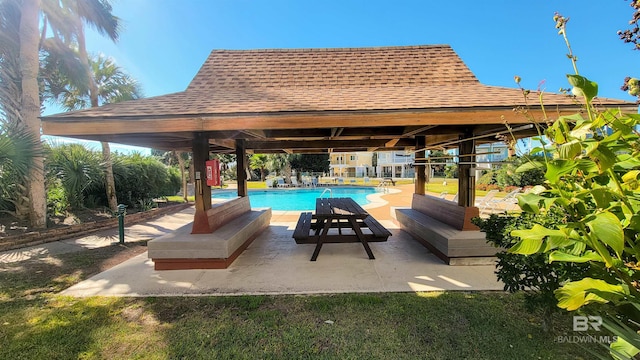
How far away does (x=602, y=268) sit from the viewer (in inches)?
55.7

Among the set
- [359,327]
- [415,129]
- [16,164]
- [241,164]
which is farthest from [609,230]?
[16,164]

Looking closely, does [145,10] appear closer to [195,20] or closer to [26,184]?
[195,20]

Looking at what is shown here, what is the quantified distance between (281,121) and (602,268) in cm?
380

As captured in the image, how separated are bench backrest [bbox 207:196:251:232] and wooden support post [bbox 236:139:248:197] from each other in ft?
1.76

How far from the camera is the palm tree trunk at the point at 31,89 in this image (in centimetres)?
668

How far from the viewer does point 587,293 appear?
1244 millimetres

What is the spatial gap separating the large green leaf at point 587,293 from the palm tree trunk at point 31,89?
987 cm

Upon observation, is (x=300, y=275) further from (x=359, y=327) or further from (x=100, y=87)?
(x=100, y=87)

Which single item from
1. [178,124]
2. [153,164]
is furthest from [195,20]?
[178,124]

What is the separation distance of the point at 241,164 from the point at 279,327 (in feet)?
18.4

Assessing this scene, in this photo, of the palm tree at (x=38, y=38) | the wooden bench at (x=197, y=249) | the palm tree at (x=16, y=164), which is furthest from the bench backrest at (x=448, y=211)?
the palm tree at (x=16, y=164)

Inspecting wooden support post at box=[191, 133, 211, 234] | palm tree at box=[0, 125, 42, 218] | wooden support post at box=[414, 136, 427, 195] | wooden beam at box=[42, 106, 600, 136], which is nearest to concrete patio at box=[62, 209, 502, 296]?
wooden support post at box=[191, 133, 211, 234]

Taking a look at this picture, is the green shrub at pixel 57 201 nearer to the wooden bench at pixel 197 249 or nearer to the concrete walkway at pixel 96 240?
the concrete walkway at pixel 96 240

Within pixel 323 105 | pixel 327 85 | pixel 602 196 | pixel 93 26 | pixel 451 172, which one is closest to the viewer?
pixel 602 196
